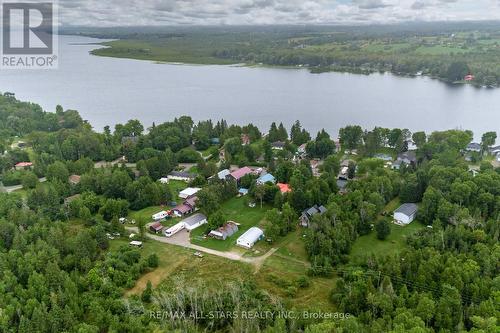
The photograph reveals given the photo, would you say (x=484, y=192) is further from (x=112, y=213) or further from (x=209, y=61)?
(x=209, y=61)

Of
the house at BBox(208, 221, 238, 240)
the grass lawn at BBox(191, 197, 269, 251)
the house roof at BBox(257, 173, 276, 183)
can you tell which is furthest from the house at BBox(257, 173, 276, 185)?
the house at BBox(208, 221, 238, 240)

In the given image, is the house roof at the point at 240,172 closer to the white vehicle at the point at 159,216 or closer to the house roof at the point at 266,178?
the house roof at the point at 266,178

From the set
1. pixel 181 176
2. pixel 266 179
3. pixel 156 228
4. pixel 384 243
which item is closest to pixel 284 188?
pixel 266 179

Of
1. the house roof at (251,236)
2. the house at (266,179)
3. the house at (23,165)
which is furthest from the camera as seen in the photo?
the house at (23,165)

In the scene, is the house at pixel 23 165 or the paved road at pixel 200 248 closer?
the paved road at pixel 200 248

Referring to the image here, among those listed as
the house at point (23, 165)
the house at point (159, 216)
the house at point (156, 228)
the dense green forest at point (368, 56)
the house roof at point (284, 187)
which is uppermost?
the dense green forest at point (368, 56)

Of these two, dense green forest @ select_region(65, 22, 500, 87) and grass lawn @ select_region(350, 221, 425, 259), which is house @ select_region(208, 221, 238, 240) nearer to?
grass lawn @ select_region(350, 221, 425, 259)

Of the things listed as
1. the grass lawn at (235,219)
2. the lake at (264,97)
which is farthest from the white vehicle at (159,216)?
the lake at (264,97)
